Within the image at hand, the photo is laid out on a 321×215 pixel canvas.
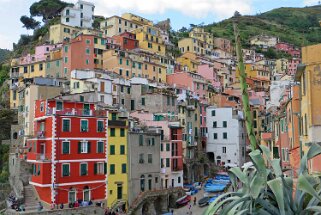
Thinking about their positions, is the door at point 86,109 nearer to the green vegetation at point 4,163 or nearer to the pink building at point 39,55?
the green vegetation at point 4,163

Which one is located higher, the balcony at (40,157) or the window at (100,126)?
the window at (100,126)

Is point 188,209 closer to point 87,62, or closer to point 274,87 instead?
point 274,87

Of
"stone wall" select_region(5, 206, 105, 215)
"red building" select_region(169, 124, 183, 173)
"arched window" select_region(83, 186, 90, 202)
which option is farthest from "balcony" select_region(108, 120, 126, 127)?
"stone wall" select_region(5, 206, 105, 215)

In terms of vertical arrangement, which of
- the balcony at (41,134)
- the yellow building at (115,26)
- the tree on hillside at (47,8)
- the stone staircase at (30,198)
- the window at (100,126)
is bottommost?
the stone staircase at (30,198)

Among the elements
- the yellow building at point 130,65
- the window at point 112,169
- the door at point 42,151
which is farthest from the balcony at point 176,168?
the yellow building at point 130,65

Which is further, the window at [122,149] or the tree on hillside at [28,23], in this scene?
the tree on hillside at [28,23]

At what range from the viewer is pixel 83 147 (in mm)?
41500

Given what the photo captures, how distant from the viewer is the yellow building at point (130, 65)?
6944 centimetres

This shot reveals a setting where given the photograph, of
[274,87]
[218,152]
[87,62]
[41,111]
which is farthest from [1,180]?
[274,87]

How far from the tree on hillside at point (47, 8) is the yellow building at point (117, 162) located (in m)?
69.8

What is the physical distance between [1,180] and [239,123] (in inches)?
1433

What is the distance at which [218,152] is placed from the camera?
2640 inches

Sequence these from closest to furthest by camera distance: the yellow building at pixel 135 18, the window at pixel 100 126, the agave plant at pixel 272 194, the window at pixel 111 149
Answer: the agave plant at pixel 272 194 < the window at pixel 100 126 < the window at pixel 111 149 < the yellow building at pixel 135 18

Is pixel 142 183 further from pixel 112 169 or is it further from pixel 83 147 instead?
pixel 83 147
